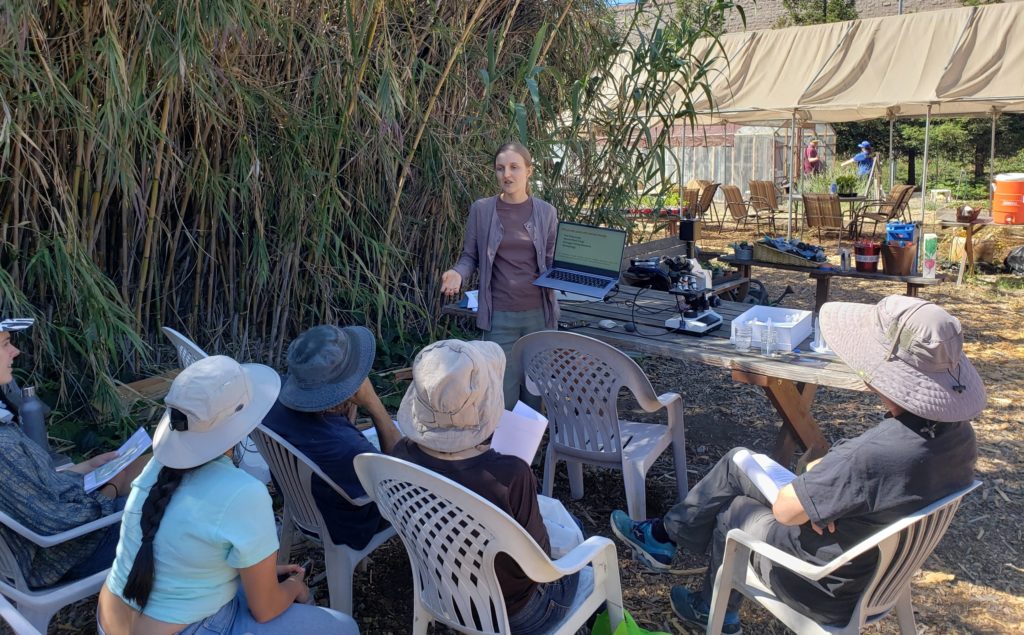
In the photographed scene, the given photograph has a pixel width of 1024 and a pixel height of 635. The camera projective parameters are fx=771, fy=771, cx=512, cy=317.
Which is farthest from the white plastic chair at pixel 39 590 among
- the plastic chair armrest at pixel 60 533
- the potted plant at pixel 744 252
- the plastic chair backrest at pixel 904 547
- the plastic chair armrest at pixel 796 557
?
the potted plant at pixel 744 252

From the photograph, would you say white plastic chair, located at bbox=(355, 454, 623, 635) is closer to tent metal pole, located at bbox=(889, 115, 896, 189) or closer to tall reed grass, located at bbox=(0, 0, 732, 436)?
tall reed grass, located at bbox=(0, 0, 732, 436)

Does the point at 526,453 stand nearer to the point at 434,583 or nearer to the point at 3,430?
the point at 434,583

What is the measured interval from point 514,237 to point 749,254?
3.13 metres

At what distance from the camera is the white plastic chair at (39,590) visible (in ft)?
6.13

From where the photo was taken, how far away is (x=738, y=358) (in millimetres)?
2977

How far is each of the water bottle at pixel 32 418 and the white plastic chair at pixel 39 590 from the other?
510 millimetres

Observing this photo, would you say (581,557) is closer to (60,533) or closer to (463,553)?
(463,553)

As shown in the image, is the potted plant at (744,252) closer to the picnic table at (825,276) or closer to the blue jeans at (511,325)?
the picnic table at (825,276)

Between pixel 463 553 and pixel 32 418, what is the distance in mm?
1543

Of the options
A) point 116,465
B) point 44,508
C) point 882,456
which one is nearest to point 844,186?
point 882,456

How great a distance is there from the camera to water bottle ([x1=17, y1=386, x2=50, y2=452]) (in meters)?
2.39

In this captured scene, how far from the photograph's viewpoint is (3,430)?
1.92 metres

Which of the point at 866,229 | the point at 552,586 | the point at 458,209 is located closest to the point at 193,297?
the point at 458,209

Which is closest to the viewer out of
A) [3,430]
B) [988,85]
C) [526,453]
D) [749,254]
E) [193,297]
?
[3,430]
